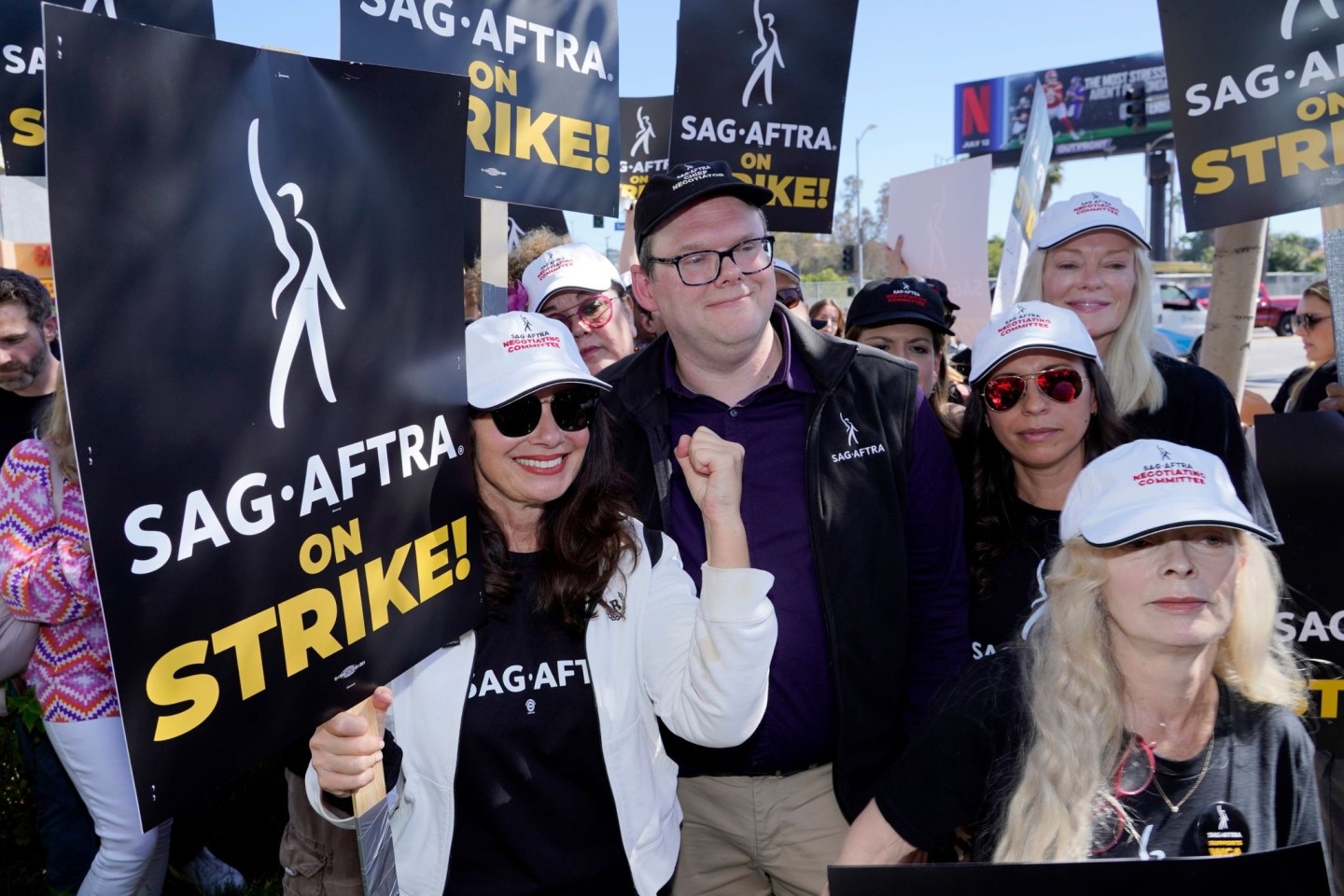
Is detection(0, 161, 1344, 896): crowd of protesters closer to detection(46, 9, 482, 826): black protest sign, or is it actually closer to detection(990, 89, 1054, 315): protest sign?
detection(46, 9, 482, 826): black protest sign

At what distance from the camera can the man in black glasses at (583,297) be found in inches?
158

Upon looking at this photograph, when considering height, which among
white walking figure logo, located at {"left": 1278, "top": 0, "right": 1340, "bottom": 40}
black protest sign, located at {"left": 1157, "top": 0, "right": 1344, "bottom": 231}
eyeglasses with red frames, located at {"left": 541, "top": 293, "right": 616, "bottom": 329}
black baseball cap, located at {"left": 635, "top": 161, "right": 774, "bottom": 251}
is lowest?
eyeglasses with red frames, located at {"left": 541, "top": 293, "right": 616, "bottom": 329}

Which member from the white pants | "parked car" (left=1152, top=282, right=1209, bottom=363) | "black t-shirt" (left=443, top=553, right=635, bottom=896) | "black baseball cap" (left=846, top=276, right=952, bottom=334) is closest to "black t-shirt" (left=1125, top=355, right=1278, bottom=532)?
"black baseball cap" (left=846, top=276, right=952, bottom=334)

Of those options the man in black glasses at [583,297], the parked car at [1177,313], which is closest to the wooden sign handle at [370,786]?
the man in black glasses at [583,297]

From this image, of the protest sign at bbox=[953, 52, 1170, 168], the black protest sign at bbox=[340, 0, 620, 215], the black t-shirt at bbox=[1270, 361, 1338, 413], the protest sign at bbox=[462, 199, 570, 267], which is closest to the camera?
the black protest sign at bbox=[340, 0, 620, 215]

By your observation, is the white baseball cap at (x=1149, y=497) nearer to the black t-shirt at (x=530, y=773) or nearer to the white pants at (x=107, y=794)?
the black t-shirt at (x=530, y=773)

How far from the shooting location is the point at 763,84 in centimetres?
450

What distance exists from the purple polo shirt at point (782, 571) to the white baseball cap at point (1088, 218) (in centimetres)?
103

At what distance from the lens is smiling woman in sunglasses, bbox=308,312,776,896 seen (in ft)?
6.78

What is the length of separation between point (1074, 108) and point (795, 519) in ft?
215

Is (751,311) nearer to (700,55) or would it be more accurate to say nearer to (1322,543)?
(1322,543)

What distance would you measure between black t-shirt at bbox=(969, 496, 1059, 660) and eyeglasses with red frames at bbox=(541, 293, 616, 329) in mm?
1911

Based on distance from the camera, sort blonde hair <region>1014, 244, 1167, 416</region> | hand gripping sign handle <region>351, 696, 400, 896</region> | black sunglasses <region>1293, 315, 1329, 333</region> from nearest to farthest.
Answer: hand gripping sign handle <region>351, 696, 400, 896</region>
blonde hair <region>1014, 244, 1167, 416</region>
black sunglasses <region>1293, 315, 1329, 333</region>

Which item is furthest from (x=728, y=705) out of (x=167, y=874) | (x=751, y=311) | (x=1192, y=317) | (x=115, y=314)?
(x=1192, y=317)
